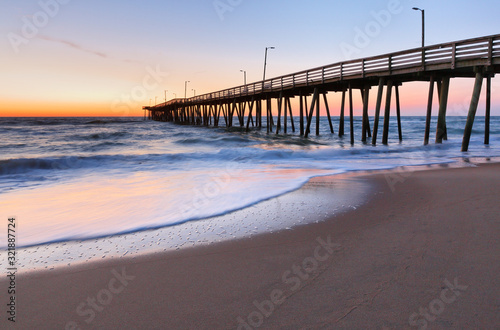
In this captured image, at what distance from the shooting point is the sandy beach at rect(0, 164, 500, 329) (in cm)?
200

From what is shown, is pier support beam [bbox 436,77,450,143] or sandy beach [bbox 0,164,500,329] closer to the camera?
sandy beach [bbox 0,164,500,329]

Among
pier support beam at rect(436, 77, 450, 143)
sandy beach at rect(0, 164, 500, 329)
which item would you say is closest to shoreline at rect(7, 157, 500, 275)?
sandy beach at rect(0, 164, 500, 329)

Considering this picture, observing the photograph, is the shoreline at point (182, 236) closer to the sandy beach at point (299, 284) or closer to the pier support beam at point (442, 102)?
the sandy beach at point (299, 284)

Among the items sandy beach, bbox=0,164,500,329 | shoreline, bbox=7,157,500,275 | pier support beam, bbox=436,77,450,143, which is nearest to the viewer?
sandy beach, bbox=0,164,500,329

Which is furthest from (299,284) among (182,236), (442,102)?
(442,102)

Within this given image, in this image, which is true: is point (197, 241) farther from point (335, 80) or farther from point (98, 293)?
point (335, 80)

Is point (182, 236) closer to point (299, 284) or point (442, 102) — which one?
point (299, 284)

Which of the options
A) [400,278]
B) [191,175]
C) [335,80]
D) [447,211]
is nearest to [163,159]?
[191,175]

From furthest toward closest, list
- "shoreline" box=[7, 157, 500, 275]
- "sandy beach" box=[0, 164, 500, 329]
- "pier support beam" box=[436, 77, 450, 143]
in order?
"pier support beam" box=[436, 77, 450, 143] → "shoreline" box=[7, 157, 500, 275] → "sandy beach" box=[0, 164, 500, 329]

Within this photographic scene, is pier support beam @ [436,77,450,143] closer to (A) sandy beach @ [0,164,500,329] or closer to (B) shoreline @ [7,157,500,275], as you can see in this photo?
(B) shoreline @ [7,157,500,275]

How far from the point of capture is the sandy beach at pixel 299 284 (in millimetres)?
2002

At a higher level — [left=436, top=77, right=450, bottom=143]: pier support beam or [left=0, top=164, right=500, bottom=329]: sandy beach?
[left=436, top=77, right=450, bottom=143]: pier support beam

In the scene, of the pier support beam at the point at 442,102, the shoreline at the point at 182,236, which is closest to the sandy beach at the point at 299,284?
the shoreline at the point at 182,236

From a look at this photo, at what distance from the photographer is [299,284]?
2.39 meters
